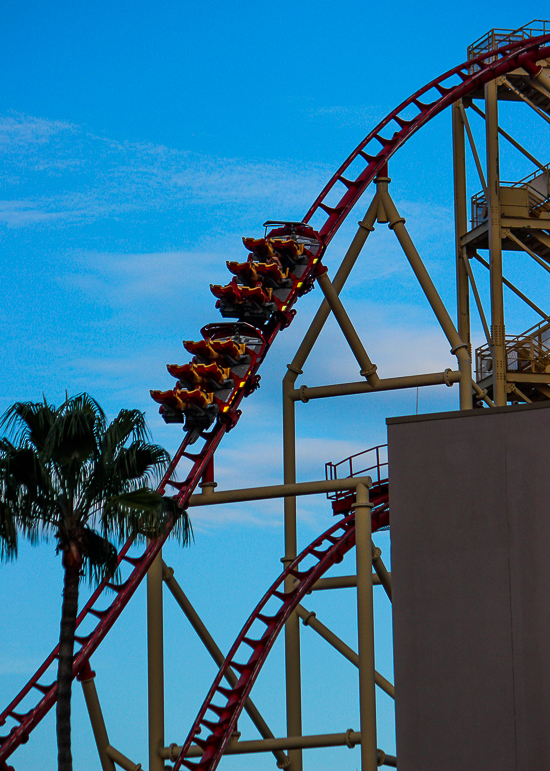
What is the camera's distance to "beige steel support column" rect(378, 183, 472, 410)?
20.1 metres

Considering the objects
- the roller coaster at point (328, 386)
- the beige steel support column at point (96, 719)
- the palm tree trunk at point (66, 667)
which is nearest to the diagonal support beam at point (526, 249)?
the roller coaster at point (328, 386)

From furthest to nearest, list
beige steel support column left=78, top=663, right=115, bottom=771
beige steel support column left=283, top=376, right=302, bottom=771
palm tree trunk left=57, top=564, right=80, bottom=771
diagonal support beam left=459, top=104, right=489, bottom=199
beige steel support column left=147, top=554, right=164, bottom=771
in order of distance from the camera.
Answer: diagonal support beam left=459, top=104, right=489, bottom=199 → beige steel support column left=283, top=376, right=302, bottom=771 → beige steel support column left=78, top=663, right=115, bottom=771 → beige steel support column left=147, top=554, right=164, bottom=771 → palm tree trunk left=57, top=564, right=80, bottom=771

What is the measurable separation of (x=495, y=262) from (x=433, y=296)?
248 cm

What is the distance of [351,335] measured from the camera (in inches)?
837

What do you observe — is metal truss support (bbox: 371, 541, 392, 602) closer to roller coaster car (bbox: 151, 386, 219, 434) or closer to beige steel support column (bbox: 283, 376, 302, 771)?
beige steel support column (bbox: 283, 376, 302, 771)

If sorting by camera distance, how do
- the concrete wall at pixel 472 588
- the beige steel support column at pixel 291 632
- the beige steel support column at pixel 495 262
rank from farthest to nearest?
1. the beige steel support column at pixel 495 262
2. the beige steel support column at pixel 291 632
3. the concrete wall at pixel 472 588

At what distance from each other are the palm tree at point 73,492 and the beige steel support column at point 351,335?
21.0 ft

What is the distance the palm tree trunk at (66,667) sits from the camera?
14102 millimetres

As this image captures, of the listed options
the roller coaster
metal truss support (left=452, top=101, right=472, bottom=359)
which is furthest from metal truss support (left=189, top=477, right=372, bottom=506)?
metal truss support (left=452, top=101, right=472, bottom=359)

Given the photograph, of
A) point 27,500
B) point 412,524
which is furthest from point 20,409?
point 412,524

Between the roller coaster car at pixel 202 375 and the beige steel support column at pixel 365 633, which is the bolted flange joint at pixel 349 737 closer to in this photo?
the beige steel support column at pixel 365 633

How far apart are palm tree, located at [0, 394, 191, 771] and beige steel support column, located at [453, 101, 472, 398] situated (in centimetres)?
1074

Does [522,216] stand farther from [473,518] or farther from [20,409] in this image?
[20,409]

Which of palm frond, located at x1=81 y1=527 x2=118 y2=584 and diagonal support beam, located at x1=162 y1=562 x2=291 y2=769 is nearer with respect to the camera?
palm frond, located at x1=81 y1=527 x2=118 y2=584
